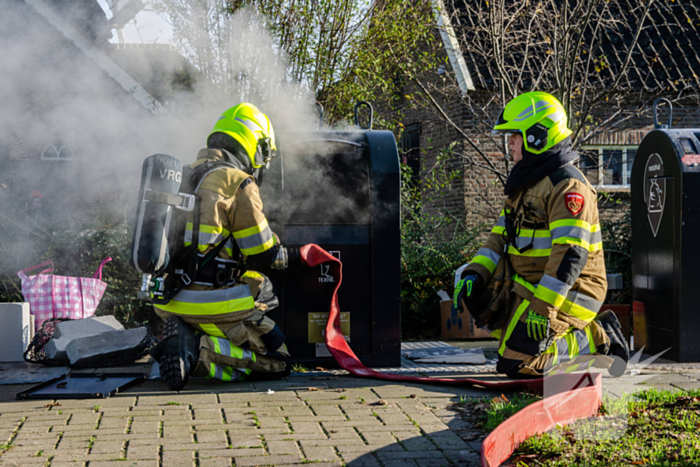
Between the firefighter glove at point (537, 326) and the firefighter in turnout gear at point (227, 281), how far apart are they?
155 centimetres

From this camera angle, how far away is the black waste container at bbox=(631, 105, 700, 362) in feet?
15.8

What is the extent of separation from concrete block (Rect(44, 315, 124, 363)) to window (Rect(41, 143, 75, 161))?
6.62m

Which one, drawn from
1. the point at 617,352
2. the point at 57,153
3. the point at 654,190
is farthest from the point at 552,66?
the point at 57,153

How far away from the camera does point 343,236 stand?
182 inches

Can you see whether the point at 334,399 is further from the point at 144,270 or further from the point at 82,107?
the point at 82,107


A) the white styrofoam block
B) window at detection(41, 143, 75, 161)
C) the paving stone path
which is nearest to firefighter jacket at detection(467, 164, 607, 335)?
the paving stone path

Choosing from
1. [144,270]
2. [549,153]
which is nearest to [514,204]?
[549,153]

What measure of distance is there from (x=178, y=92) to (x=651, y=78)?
757 cm

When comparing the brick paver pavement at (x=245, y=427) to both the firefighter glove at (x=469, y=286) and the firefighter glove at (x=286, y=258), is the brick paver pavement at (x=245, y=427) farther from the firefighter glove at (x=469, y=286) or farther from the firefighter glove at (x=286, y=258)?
the firefighter glove at (x=286, y=258)

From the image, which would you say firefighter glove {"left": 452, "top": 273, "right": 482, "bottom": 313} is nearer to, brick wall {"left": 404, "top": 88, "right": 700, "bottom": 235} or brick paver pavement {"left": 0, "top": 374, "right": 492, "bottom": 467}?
brick paver pavement {"left": 0, "top": 374, "right": 492, "bottom": 467}

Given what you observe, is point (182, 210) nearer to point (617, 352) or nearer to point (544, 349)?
point (544, 349)

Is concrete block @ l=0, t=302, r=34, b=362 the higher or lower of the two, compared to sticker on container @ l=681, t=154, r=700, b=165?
lower

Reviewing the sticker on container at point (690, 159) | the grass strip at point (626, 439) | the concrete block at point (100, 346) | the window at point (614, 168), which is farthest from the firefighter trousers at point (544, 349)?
the window at point (614, 168)

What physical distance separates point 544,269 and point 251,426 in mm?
2033
